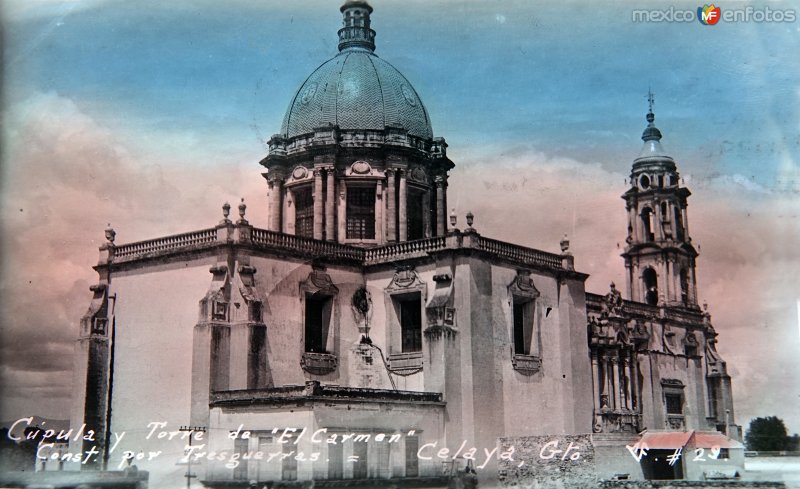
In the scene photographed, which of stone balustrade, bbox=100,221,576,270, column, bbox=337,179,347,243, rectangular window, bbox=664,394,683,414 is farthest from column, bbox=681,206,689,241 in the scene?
column, bbox=337,179,347,243

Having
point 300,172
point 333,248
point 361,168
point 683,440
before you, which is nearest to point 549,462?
point 683,440

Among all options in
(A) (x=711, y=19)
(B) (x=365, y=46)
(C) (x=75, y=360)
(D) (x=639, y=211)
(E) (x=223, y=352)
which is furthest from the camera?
(D) (x=639, y=211)

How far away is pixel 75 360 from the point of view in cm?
3566

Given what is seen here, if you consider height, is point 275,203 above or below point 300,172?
below

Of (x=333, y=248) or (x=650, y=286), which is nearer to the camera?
(x=333, y=248)

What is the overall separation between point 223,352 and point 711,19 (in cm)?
1727

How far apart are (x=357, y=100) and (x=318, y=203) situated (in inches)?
187

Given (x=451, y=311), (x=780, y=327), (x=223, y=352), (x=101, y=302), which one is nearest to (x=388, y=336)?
(x=451, y=311)

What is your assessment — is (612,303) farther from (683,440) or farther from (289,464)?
(289,464)

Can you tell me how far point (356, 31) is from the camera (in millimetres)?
45062

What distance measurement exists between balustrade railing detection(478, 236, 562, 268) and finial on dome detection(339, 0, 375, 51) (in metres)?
11.9

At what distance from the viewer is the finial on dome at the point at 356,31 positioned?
44906mm

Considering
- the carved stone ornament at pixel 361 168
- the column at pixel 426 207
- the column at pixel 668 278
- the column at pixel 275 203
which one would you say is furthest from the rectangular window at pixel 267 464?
the column at pixel 668 278

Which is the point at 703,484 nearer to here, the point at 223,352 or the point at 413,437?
the point at 413,437
